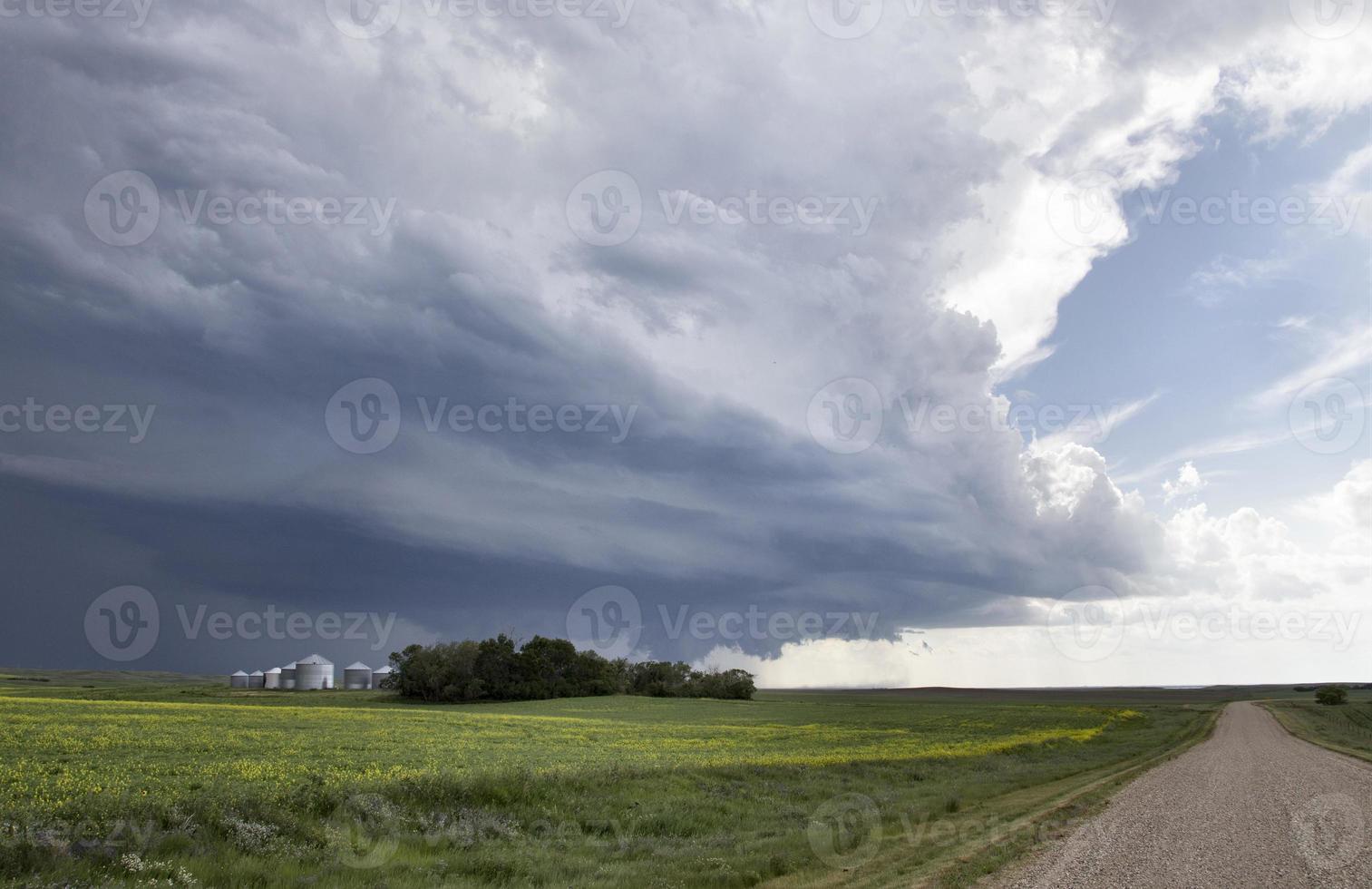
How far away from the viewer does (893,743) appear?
44.3 meters

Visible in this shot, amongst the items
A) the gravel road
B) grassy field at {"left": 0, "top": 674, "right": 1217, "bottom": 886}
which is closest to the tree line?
grassy field at {"left": 0, "top": 674, "right": 1217, "bottom": 886}

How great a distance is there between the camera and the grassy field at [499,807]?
12.7 meters

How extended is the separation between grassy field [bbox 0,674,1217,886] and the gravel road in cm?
121

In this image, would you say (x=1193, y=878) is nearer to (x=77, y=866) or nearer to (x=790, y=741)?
(x=77, y=866)

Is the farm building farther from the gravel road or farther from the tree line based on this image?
A: the gravel road

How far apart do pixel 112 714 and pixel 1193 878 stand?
173ft

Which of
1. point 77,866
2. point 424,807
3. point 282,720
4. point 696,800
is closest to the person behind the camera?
Result: point 77,866

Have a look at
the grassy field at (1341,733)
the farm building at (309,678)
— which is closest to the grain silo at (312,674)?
the farm building at (309,678)

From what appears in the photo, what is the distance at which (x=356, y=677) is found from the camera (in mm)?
157625

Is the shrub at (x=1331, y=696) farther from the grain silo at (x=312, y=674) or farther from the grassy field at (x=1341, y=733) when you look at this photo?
the grain silo at (x=312, y=674)

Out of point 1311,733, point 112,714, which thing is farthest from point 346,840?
point 1311,733

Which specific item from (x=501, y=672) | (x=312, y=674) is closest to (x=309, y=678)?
(x=312, y=674)

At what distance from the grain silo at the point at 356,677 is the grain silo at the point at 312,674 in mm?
8630

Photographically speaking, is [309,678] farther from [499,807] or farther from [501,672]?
[499,807]
